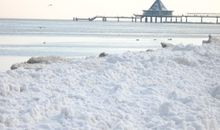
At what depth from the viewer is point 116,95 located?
9.78 metres

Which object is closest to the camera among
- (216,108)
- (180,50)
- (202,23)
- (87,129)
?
(87,129)

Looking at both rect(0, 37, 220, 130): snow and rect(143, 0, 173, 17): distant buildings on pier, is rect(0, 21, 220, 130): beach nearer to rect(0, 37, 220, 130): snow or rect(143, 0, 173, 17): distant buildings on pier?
rect(0, 37, 220, 130): snow

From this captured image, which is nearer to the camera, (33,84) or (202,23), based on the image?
(33,84)

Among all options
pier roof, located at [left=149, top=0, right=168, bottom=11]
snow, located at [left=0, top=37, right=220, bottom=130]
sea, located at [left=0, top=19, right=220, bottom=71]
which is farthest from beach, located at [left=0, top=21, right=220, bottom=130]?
pier roof, located at [left=149, top=0, right=168, bottom=11]

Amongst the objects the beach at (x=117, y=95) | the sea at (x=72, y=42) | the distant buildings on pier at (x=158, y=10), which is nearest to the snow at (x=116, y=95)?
the beach at (x=117, y=95)

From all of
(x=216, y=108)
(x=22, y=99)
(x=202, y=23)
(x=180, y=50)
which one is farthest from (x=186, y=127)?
(x=202, y=23)

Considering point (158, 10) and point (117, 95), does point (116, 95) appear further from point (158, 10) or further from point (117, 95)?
point (158, 10)

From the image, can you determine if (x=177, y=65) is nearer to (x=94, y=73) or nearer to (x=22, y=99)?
(x=94, y=73)

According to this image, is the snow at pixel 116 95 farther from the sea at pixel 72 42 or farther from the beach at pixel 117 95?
the sea at pixel 72 42

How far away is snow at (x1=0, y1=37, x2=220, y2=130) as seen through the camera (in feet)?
27.9

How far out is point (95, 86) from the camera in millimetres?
10484

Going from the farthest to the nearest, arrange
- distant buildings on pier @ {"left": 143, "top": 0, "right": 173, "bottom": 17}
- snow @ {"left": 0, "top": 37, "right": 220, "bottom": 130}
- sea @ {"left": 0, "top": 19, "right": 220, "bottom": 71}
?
1. distant buildings on pier @ {"left": 143, "top": 0, "right": 173, "bottom": 17}
2. sea @ {"left": 0, "top": 19, "right": 220, "bottom": 71}
3. snow @ {"left": 0, "top": 37, "right": 220, "bottom": 130}

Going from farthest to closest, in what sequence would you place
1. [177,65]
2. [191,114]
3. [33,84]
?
[177,65] < [33,84] < [191,114]

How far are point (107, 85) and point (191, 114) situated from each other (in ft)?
7.17
